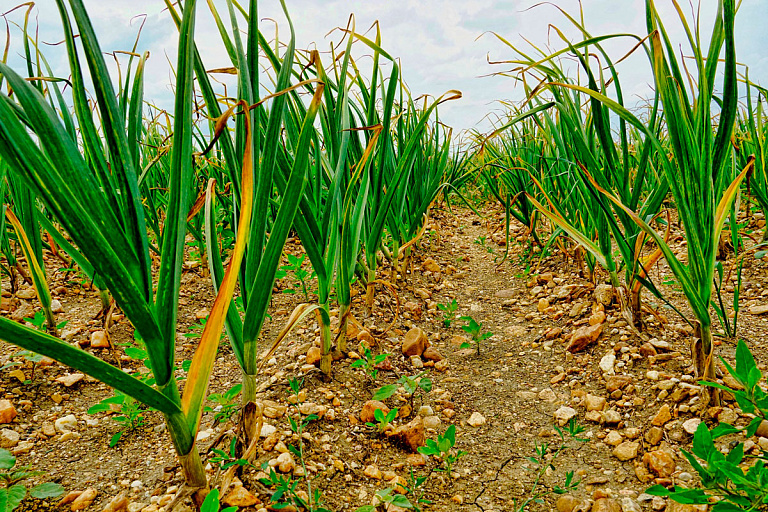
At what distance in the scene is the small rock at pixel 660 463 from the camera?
809mm

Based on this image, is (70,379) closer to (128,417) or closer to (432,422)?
(128,417)

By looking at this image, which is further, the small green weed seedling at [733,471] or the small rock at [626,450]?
the small rock at [626,450]

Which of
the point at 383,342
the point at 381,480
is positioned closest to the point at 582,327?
the point at 383,342

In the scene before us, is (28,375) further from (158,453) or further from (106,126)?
(106,126)

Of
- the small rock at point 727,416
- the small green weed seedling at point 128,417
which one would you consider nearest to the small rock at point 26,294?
the small green weed seedling at point 128,417

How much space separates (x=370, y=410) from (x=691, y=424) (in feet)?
2.12

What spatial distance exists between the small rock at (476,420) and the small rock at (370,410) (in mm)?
210

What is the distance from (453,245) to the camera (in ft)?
9.08

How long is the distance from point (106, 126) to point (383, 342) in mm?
978

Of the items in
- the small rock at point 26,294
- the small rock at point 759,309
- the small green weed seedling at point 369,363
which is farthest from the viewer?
the small rock at point 26,294

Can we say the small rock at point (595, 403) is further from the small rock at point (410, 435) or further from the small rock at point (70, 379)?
the small rock at point (70, 379)

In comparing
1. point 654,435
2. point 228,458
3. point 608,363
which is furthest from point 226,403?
point 608,363

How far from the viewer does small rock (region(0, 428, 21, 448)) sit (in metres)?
0.92

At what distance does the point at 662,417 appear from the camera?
3.10 feet
